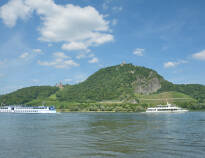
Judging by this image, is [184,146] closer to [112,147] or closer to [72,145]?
[112,147]

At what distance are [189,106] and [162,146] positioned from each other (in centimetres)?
16699

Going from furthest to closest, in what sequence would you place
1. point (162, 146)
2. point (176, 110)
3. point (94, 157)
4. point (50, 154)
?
1. point (176, 110)
2. point (162, 146)
3. point (50, 154)
4. point (94, 157)

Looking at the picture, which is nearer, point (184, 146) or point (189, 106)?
point (184, 146)

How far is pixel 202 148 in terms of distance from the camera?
25938 mm

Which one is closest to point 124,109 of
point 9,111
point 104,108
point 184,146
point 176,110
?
point 104,108

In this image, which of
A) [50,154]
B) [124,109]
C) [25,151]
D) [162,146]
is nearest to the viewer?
[50,154]

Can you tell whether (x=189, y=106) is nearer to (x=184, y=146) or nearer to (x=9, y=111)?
(x=9, y=111)

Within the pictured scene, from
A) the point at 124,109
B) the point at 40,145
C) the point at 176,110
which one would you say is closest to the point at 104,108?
the point at 124,109

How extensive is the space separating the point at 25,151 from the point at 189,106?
175 metres

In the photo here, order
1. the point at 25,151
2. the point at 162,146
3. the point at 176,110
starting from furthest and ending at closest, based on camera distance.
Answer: the point at 176,110, the point at 162,146, the point at 25,151

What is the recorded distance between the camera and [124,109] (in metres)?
176

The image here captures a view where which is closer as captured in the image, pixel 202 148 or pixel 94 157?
pixel 94 157

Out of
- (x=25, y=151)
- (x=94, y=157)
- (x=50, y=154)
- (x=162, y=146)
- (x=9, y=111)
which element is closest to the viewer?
(x=94, y=157)

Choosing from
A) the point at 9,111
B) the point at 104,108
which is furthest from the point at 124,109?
the point at 9,111
